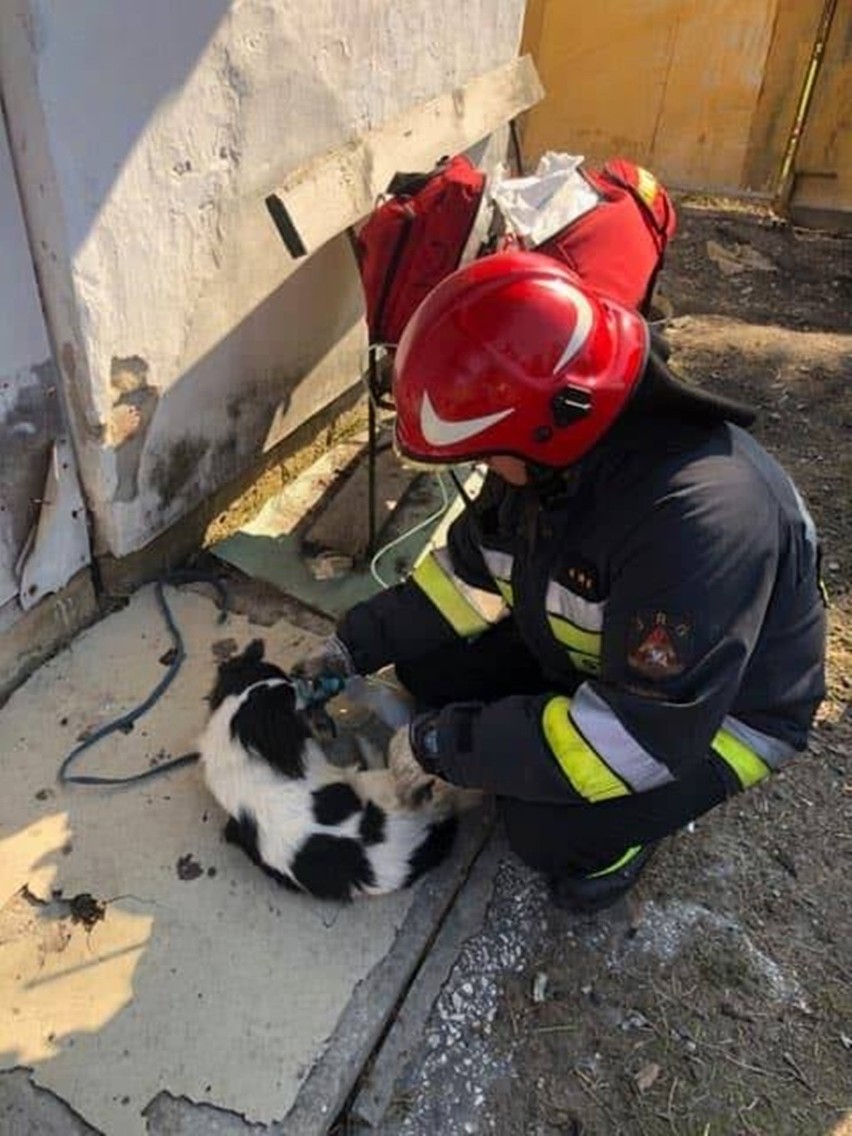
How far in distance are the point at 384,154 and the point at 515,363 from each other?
2092mm

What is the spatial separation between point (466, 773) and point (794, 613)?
831mm

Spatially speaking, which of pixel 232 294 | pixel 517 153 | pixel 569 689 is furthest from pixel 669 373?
pixel 517 153

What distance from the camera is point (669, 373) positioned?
196 cm

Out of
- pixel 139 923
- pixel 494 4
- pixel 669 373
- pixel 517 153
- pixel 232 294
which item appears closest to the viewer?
pixel 669 373

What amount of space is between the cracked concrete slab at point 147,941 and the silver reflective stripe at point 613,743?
0.81 m

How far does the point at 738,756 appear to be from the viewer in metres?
2.31

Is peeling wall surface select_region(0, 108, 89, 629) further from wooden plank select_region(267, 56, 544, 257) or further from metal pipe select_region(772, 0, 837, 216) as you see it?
metal pipe select_region(772, 0, 837, 216)

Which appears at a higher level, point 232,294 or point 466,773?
point 232,294

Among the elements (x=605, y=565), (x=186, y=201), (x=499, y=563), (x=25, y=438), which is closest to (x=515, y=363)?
(x=605, y=565)

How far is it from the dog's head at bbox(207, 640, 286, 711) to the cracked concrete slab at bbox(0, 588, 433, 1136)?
29 cm

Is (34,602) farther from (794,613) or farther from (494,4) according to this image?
(494,4)

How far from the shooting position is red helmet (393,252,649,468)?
1.85 m

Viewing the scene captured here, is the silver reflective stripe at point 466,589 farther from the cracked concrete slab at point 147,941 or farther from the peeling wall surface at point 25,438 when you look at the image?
the peeling wall surface at point 25,438

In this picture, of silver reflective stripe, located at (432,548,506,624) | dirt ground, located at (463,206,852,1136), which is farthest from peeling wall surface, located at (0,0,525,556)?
dirt ground, located at (463,206,852,1136)
